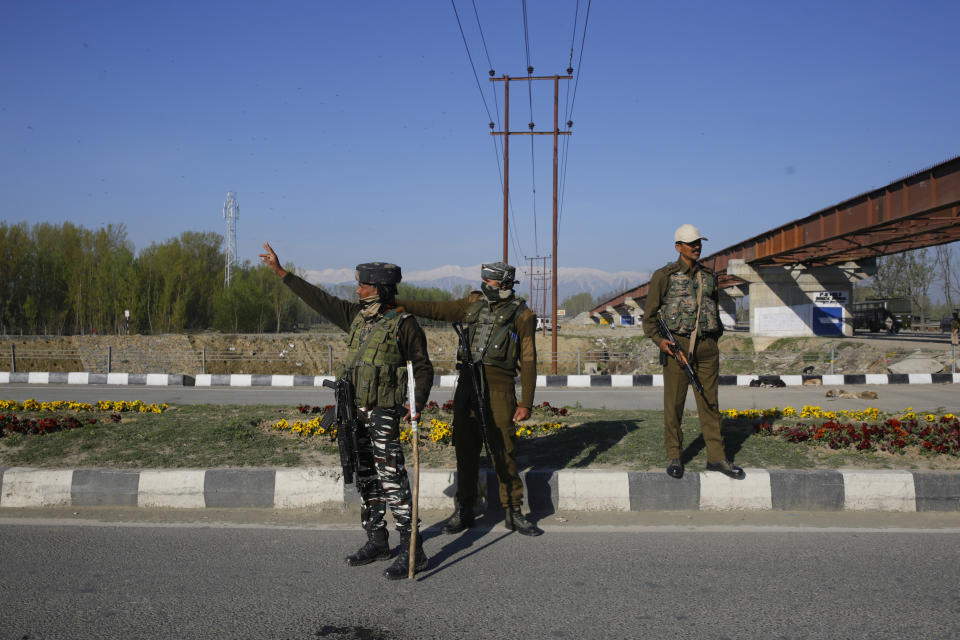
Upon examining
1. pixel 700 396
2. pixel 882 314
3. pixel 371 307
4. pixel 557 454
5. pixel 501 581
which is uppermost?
pixel 882 314

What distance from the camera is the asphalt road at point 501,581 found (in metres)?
3.32

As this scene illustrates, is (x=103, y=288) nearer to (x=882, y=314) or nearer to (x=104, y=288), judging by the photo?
(x=104, y=288)

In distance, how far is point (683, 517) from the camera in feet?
17.7

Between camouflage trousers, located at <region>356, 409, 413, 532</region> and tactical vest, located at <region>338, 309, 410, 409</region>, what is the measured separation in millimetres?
99

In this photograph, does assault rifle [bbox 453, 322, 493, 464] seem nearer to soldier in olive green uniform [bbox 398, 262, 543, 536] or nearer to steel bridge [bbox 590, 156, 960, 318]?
soldier in olive green uniform [bbox 398, 262, 543, 536]

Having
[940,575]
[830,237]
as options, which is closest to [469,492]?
[940,575]

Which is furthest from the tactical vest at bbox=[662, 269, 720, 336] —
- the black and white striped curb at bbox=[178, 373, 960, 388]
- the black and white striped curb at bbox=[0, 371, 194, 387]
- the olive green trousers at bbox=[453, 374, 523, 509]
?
the black and white striped curb at bbox=[0, 371, 194, 387]

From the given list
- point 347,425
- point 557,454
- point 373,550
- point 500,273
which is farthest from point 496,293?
point 557,454

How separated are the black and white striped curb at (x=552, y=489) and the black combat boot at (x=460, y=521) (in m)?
0.57

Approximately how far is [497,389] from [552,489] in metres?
1.21

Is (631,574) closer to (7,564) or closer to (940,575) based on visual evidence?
(940,575)

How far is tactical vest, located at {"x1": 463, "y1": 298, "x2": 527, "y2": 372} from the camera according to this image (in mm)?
4949

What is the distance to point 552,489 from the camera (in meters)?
5.64

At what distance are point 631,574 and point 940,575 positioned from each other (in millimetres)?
1799
